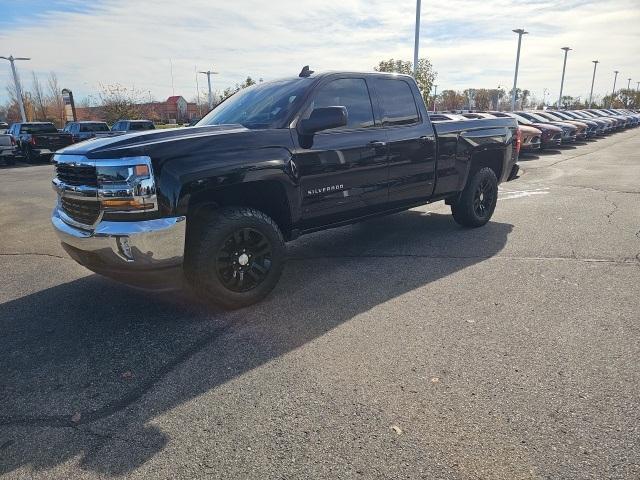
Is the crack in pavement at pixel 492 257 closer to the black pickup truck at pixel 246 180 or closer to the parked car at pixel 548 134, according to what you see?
the black pickup truck at pixel 246 180

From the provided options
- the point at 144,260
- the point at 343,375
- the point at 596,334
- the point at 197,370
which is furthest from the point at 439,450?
the point at 144,260

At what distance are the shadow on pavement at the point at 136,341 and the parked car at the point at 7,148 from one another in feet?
55.4

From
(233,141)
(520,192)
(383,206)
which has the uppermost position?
(233,141)

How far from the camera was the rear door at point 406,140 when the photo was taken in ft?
16.1

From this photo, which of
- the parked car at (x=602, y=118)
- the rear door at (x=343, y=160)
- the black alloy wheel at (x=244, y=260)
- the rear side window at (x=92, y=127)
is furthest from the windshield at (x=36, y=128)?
the parked car at (x=602, y=118)

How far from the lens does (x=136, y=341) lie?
3.42 meters

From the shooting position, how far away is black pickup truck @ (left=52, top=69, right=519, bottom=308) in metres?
3.31

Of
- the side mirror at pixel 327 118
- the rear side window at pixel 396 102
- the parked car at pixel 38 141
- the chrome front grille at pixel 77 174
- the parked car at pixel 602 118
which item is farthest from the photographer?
the parked car at pixel 602 118

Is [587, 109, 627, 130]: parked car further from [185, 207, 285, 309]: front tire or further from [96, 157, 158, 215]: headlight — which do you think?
[96, 157, 158, 215]: headlight

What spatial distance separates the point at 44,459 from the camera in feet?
7.43

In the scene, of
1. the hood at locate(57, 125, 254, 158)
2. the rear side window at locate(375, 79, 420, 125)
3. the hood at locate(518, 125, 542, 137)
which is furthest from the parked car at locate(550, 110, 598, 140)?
the hood at locate(57, 125, 254, 158)

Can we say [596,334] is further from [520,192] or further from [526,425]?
[520,192]

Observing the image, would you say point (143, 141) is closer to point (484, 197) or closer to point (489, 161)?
point (484, 197)

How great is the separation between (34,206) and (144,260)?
716 cm
